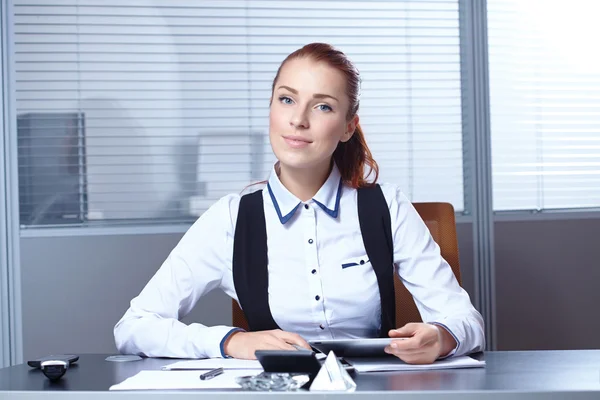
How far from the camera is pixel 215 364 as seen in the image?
1.36 meters

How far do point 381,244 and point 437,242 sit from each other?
15.5 inches

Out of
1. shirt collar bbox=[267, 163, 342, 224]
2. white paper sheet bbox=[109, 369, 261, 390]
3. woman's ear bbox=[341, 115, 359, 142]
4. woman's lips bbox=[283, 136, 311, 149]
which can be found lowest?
white paper sheet bbox=[109, 369, 261, 390]

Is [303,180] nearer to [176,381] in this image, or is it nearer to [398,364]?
[398,364]

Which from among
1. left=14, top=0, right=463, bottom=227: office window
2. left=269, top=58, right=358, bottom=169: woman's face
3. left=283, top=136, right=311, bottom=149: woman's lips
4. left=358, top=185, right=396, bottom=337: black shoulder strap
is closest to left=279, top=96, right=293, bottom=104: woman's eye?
left=269, top=58, right=358, bottom=169: woman's face

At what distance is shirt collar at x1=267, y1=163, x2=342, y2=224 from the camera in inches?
72.5

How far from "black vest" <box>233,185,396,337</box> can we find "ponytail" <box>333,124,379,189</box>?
0.07 m

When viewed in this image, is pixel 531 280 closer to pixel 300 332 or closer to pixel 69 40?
pixel 300 332

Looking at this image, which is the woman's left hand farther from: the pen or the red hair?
the red hair

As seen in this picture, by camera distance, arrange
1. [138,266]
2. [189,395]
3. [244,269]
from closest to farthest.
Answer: [189,395], [244,269], [138,266]

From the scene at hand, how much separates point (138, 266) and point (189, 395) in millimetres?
2023

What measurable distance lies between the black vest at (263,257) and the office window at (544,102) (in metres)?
1.51

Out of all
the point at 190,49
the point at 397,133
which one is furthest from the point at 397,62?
the point at 190,49

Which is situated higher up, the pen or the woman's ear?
the woman's ear

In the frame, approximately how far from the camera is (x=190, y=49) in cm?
311
